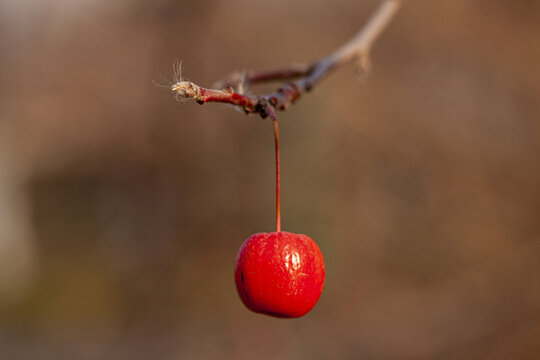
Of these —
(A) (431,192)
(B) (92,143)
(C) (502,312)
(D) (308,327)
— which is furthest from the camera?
(B) (92,143)

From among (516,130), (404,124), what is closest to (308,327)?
(404,124)

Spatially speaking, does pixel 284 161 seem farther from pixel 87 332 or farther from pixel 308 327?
pixel 87 332

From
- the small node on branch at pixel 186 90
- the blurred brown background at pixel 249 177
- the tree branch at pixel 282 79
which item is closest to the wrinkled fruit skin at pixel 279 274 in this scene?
the tree branch at pixel 282 79

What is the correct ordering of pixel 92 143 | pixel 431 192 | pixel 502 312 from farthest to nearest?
pixel 92 143 < pixel 431 192 < pixel 502 312

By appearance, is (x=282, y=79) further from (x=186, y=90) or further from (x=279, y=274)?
(x=186, y=90)

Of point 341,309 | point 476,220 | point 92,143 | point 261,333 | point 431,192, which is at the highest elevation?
point 92,143

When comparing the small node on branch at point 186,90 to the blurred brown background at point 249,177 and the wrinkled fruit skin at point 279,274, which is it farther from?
the blurred brown background at point 249,177

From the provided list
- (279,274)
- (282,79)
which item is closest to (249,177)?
(282,79)
